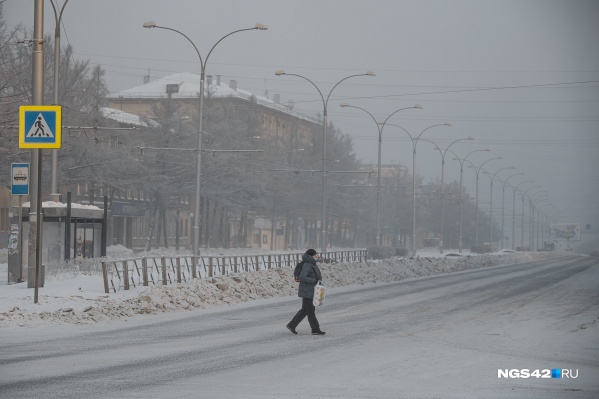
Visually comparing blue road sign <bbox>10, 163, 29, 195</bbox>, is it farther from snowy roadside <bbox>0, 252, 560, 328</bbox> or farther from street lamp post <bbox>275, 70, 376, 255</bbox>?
street lamp post <bbox>275, 70, 376, 255</bbox>

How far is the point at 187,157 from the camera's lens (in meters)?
76.0

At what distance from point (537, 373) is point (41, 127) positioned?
42.2 feet

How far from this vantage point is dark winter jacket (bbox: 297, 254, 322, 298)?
19.2 meters

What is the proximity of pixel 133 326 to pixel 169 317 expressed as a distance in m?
2.72

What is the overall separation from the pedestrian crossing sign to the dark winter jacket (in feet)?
21.5

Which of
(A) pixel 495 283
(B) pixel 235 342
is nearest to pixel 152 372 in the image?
(B) pixel 235 342

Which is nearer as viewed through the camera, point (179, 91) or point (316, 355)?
point (316, 355)

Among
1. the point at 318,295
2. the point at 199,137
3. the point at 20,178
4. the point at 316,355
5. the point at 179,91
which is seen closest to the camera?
the point at 316,355

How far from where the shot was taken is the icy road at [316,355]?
39.4 ft

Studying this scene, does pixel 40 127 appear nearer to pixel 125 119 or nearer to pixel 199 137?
pixel 199 137

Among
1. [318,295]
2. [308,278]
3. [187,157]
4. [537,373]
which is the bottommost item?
[537,373]

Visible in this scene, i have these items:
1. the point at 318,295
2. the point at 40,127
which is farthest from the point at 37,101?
the point at 318,295

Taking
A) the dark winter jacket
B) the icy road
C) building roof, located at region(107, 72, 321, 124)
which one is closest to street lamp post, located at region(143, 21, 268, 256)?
the icy road

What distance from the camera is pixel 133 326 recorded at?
20.9 meters
